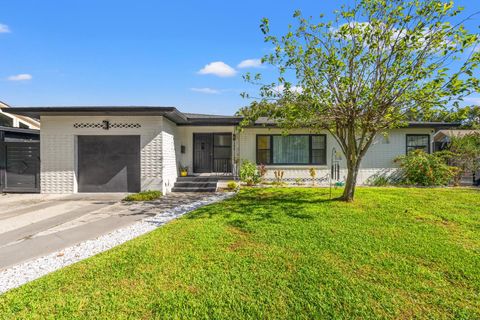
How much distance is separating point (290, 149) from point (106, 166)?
8.61 m

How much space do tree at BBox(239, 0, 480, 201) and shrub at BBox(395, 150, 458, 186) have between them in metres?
5.97

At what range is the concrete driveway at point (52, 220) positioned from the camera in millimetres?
4355

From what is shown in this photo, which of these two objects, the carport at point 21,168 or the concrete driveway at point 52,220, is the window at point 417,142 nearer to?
the concrete driveway at point 52,220

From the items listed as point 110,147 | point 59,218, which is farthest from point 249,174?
point 59,218

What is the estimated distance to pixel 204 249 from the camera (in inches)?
161

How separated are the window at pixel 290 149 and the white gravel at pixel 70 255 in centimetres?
705

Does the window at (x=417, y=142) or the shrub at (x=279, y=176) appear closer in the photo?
the shrub at (x=279, y=176)

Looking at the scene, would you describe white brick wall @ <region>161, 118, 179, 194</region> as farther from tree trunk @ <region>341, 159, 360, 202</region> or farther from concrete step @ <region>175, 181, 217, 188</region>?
tree trunk @ <region>341, 159, 360, 202</region>

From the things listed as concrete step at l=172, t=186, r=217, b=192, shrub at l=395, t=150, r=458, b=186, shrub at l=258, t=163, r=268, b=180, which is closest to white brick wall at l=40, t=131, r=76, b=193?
concrete step at l=172, t=186, r=217, b=192

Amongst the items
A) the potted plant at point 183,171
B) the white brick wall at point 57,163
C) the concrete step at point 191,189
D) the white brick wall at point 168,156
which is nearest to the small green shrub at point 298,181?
the concrete step at point 191,189

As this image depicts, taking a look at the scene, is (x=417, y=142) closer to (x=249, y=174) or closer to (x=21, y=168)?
(x=249, y=174)

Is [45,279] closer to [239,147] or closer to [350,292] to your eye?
[350,292]

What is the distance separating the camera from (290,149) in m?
12.5

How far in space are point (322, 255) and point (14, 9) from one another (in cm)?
1276
